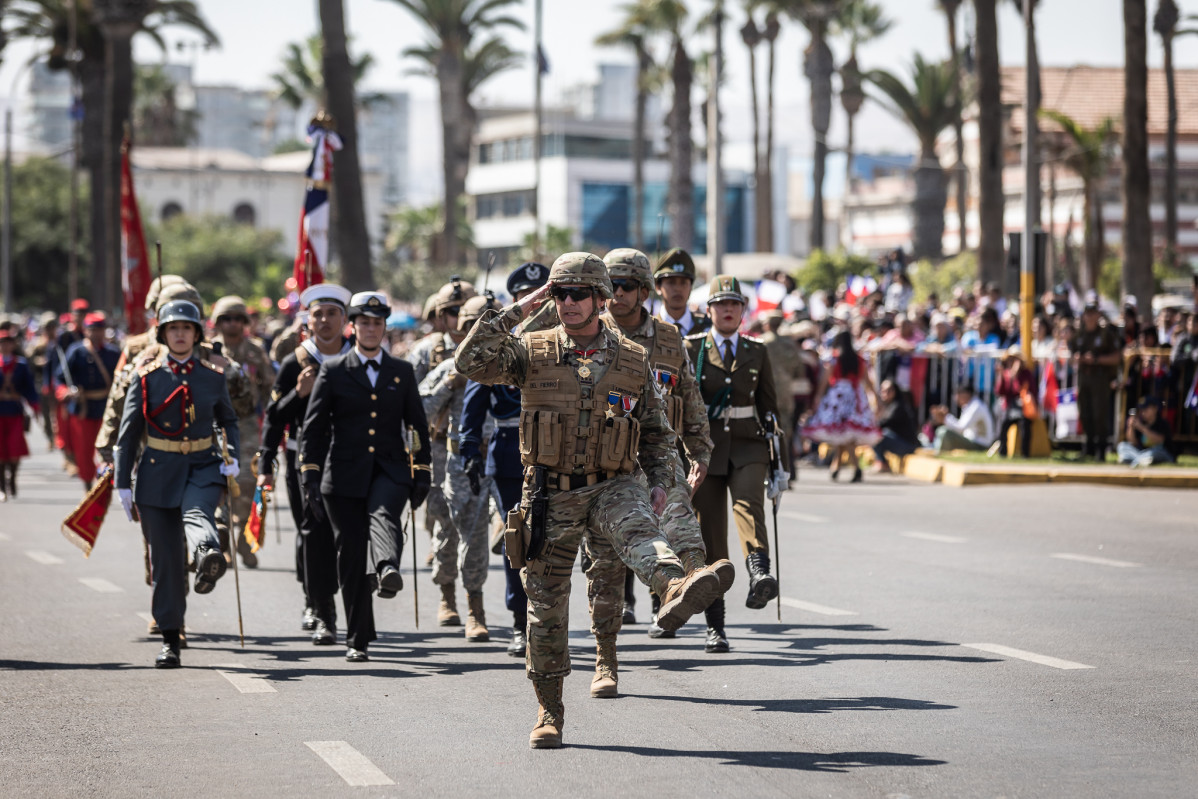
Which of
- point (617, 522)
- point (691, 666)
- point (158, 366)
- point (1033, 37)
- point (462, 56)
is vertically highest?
point (462, 56)

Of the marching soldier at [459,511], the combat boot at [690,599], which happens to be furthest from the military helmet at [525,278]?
the combat boot at [690,599]

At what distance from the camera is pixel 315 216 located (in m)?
15.9

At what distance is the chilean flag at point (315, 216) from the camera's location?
15414mm

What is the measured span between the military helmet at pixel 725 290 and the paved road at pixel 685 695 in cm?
195

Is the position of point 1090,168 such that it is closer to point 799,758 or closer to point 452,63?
point 452,63

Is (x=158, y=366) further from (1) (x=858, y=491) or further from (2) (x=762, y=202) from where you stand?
(2) (x=762, y=202)

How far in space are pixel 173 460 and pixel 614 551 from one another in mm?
3336

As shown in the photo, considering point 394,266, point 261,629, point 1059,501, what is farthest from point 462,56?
point 261,629

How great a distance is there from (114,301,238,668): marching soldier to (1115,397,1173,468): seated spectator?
13.2 meters

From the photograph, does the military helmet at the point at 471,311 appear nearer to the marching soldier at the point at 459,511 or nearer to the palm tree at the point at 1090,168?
the marching soldier at the point at 459,511

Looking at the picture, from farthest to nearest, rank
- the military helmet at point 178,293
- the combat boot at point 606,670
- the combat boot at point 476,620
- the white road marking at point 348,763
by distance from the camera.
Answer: the military helmet at point 178,293 < the combat boot at point 476,620 < the combat boot at point 606,670 < the white road marking at point 348,763

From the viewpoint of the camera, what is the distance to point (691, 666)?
916 centimetres

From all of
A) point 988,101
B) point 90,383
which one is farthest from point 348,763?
point 988,101

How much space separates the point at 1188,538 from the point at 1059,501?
3192 mm
